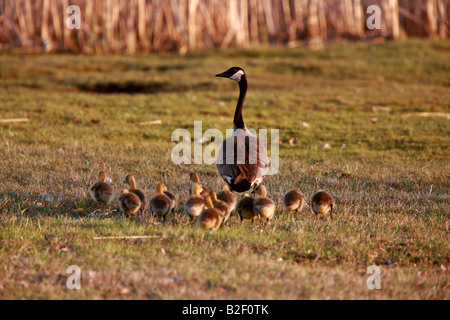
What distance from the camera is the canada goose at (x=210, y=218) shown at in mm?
5781

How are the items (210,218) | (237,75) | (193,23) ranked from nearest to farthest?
(210,218)
(237,75)
(193,23)

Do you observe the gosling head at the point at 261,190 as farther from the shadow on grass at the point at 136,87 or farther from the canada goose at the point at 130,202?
the shadow on grass at the point at 136,87

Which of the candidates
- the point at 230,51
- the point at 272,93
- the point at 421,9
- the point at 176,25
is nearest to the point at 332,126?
the point at 272,93

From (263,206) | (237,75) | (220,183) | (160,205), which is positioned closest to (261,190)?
(263,206)

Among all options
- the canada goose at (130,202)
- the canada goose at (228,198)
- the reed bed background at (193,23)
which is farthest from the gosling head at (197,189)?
the reed bed background at (193,23)

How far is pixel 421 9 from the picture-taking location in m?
27.0

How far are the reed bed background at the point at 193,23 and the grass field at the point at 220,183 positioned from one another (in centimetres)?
549

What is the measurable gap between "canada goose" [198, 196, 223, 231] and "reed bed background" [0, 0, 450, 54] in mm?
19228

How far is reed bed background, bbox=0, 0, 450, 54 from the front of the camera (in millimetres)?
24547

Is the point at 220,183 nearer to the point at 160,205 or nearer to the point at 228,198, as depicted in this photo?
the point at 228,198

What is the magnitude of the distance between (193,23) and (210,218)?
65.5 ft

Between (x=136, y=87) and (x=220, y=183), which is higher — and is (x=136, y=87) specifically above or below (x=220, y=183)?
above

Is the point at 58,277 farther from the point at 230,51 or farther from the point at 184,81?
the point at 230,51

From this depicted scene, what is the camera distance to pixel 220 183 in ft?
27.3
